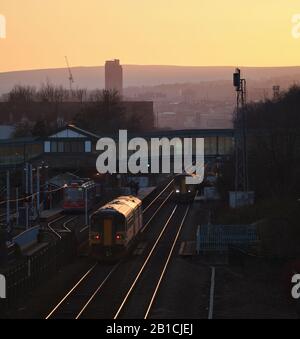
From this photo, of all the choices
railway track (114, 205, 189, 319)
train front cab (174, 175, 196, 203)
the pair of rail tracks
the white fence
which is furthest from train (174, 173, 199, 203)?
the white fence

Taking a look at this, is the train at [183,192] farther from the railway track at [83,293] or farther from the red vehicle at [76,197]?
the railway track at [83,293]

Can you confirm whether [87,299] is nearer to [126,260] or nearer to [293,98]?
[126,260]

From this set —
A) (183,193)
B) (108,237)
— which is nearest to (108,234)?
(108,237)

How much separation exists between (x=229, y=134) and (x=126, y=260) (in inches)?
1301

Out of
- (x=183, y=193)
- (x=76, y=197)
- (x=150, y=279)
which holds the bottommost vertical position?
(x=150, y=279)

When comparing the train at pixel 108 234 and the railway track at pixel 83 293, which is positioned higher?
the train at pixel 108 234

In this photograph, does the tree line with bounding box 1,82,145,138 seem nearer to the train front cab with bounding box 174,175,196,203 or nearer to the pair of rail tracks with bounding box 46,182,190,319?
the train front cab with bounding box 174,175,196,203

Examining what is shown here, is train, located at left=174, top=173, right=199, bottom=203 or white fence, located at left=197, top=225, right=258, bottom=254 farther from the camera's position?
train, located at left=174, top=173, right=199, bottom=203

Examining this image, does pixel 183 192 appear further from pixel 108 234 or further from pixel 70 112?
pixel 70 112

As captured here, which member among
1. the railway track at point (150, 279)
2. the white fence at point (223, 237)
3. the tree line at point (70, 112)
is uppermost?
the tree line at point (70, 112)

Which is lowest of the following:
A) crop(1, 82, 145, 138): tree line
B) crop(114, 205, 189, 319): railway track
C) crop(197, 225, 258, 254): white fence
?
crop(114, 205, 189, 319): railway track

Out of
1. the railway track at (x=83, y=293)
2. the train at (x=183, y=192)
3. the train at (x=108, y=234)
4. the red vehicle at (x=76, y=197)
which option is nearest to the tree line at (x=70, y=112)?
the train at (x=183, y=192)

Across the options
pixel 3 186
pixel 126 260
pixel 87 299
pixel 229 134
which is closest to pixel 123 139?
pixel 229 134

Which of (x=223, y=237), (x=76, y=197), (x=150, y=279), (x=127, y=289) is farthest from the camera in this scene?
(x=76, y=197)
